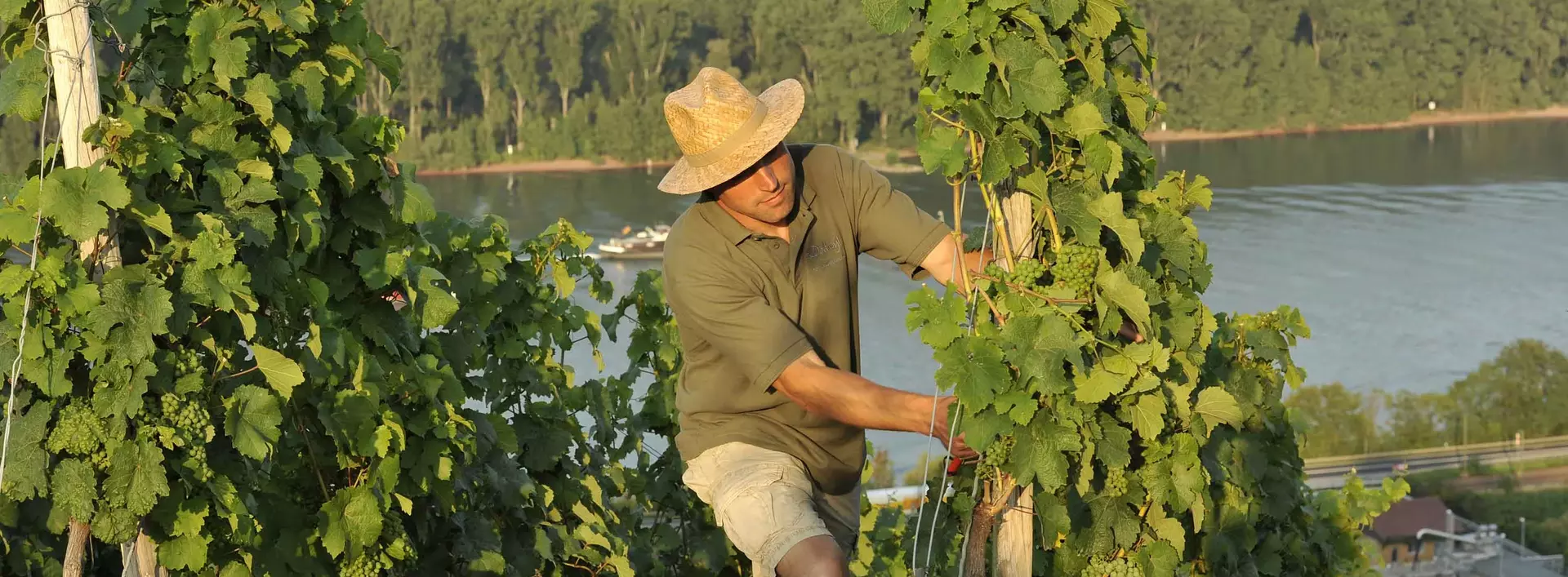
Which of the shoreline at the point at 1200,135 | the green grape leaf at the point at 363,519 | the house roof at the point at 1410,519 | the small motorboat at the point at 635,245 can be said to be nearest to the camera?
the green grape leaf at the point at 363,519

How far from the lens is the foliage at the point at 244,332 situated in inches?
118

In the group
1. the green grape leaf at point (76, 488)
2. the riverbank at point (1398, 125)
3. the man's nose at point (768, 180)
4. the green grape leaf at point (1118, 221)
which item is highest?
the man's nose at point (768, 180)

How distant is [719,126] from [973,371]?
0.66 m

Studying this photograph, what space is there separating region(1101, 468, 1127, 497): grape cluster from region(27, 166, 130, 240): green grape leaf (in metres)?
1.81

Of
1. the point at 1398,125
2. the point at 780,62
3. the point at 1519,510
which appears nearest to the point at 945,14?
the point at 1519,510

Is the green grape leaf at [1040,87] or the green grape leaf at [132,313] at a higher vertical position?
the green grape leaf at [1040,87]

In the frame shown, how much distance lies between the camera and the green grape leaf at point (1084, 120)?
9.46 feet

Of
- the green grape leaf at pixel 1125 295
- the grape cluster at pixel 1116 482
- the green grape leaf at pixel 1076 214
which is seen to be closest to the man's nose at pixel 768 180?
the green grape leaf at pixel 1076 214

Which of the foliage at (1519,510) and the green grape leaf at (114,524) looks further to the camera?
the foliage at (1519,510)

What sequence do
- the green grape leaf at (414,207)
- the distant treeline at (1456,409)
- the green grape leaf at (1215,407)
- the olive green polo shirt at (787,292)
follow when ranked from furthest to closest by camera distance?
the distant treeline at (1456,409), the green grape leaf at (414,207), the green grape leaf at (1215,407), the olive green polo shirt at (787,292)

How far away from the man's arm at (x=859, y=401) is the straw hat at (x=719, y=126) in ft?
1.19

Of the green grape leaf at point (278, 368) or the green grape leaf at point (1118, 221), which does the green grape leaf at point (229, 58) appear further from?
the green grape leaf at point (1118, 221)

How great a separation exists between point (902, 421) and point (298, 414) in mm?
1469

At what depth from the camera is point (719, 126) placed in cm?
305
